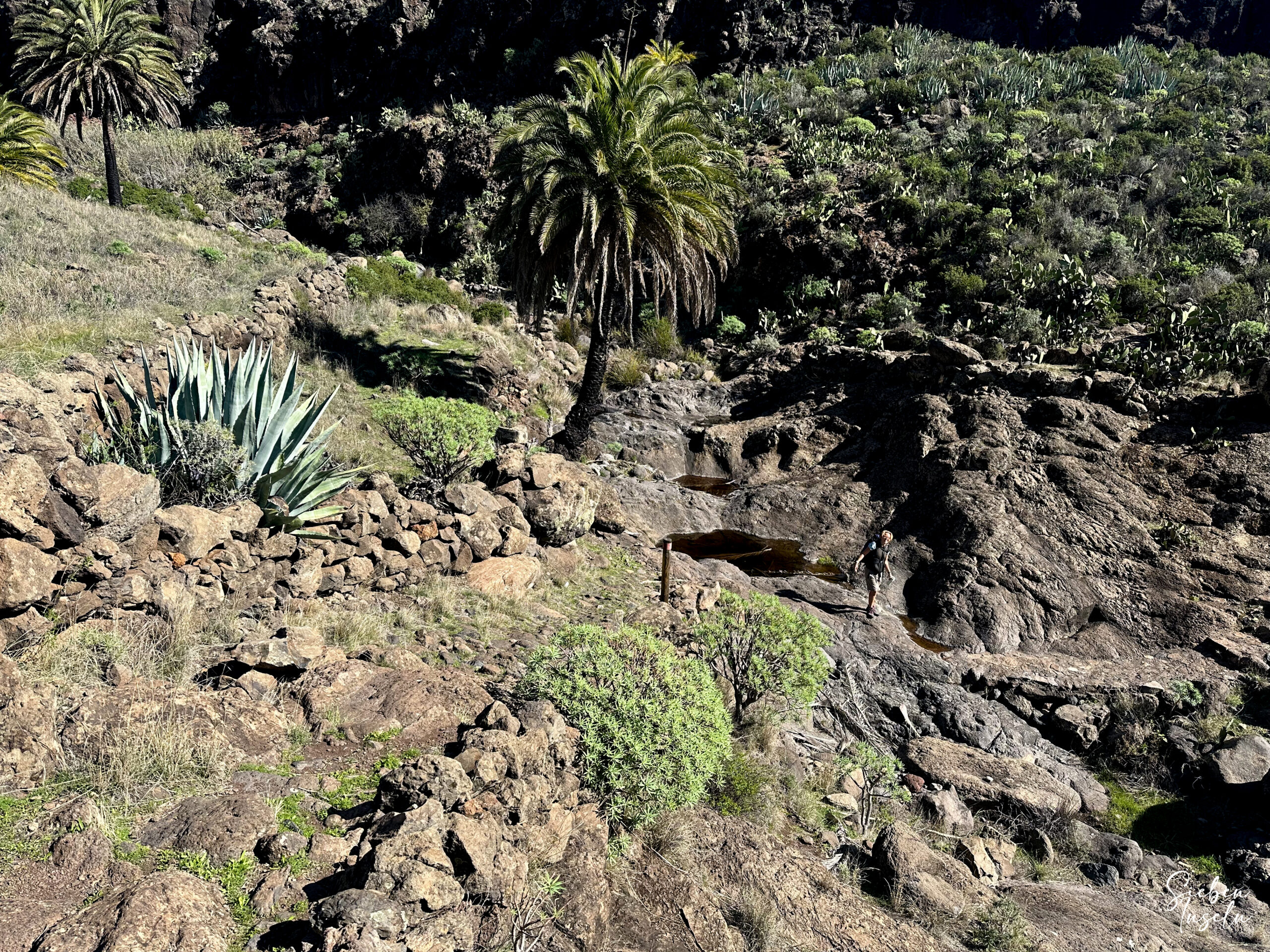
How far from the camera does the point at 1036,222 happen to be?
79.8 ft

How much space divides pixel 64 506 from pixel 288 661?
1.79m

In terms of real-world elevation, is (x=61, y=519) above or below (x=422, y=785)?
above

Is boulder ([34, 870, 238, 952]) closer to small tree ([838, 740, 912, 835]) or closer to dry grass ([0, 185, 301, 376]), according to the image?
small tree ([838, 740, 912, 835])

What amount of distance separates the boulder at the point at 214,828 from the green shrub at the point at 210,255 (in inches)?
643

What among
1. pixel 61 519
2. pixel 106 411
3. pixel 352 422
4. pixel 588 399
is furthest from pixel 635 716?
pixel 588 399

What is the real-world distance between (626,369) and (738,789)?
15617 mm

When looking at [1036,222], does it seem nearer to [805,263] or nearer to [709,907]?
[805,263]

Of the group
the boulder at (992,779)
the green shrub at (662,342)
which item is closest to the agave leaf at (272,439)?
the boulder at (992,779)

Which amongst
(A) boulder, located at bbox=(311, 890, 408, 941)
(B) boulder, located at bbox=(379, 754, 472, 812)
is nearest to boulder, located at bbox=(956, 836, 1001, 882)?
(B) boulder, located at bbox=(379, 754, 472, 812)

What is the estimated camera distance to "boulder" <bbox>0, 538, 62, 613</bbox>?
439 cm

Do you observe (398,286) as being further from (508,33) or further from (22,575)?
(508,33)

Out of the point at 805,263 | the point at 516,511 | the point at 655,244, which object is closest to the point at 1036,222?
the point at 805,263

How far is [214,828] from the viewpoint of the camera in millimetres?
3461

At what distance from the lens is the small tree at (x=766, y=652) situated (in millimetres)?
6688
